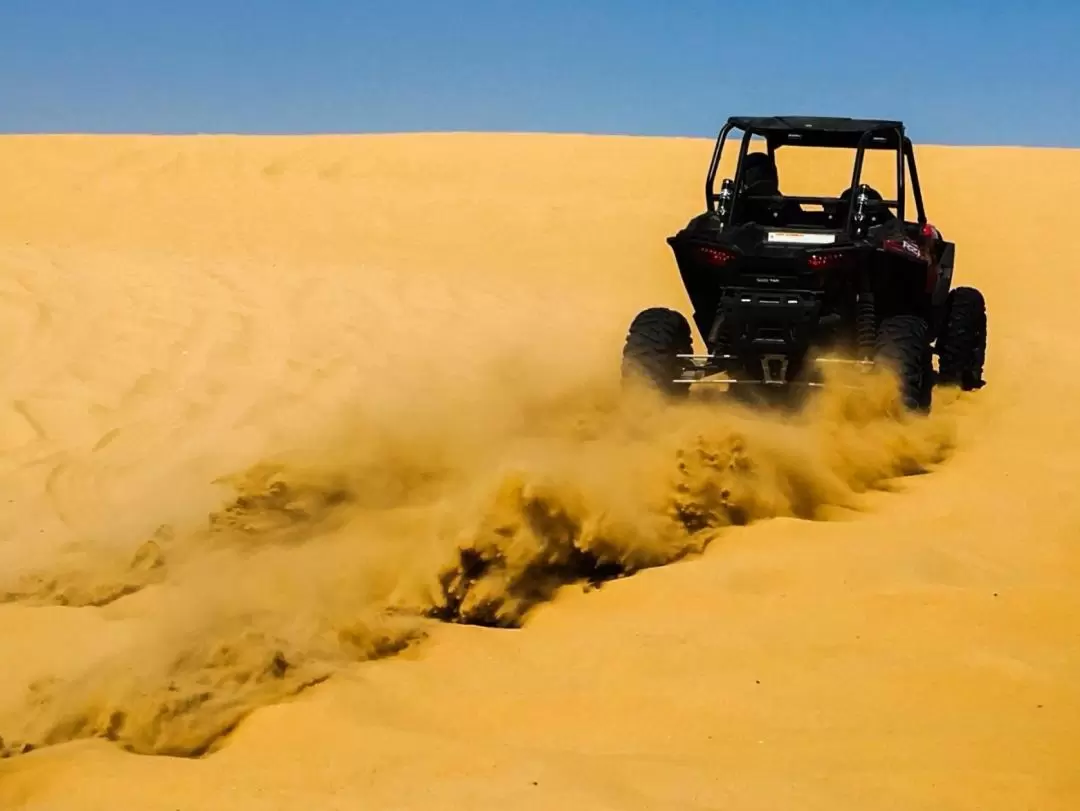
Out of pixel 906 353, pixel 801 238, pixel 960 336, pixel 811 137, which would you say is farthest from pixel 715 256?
pixel 960 336

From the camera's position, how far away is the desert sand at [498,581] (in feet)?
9.39

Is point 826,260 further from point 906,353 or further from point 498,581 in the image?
point 498,581

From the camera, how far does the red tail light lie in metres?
6.59

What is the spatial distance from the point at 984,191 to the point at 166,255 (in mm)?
15261

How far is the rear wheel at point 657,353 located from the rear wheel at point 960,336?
2.30m

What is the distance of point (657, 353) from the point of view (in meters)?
6.68

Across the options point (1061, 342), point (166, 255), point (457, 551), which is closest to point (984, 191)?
point (1061, 342)

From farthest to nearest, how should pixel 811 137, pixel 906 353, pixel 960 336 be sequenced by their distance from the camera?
pixel 960 336, pixel 811 137, pixel 906 353

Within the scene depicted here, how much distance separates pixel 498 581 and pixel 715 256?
2962mm

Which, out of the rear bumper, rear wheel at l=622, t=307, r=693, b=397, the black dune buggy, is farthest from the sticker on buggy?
rear wheel at l=622, t=307, r=693, b=397

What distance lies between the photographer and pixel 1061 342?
457 inches

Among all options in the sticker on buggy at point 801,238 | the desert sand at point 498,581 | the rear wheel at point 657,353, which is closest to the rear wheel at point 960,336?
the desert sand at point 498,581

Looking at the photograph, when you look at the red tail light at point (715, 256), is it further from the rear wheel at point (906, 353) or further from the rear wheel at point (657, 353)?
the rear wheel at point (906, 353)

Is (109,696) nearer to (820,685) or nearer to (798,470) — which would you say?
(820,685)
